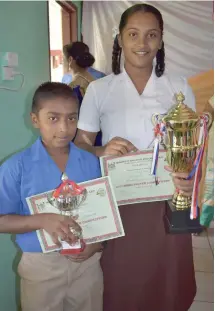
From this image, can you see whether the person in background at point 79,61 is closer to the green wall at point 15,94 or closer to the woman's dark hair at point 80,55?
the woman's dark hair at point 80,55

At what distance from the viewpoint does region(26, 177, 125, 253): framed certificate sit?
2.91 ft

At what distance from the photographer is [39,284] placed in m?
0.95

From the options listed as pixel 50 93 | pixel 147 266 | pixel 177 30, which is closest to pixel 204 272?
pixel 147 266

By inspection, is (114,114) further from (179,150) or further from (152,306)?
(152,306)

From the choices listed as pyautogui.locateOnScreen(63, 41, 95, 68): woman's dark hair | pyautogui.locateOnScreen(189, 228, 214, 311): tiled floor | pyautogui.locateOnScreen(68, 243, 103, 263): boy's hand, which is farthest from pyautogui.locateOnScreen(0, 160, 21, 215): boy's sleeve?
pyautogui.locateOnScreen(63, 41, 95, 68): woman's dark hair

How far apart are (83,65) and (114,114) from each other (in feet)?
4.86

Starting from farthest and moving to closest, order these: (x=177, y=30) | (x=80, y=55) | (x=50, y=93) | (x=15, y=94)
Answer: (x=177, y=30) < (x=80, y=55) < (x=15, y=94) < (x=50, y=93)

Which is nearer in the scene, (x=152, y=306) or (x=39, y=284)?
(x=39, y=284)

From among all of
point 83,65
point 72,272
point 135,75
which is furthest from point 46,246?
point 83,65

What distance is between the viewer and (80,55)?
242cm

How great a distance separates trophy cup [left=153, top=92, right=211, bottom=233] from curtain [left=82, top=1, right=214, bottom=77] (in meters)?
2.53

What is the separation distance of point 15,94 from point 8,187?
2.19 ft

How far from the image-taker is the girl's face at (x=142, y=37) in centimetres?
94

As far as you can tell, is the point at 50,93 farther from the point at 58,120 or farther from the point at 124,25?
the point at 124,25
